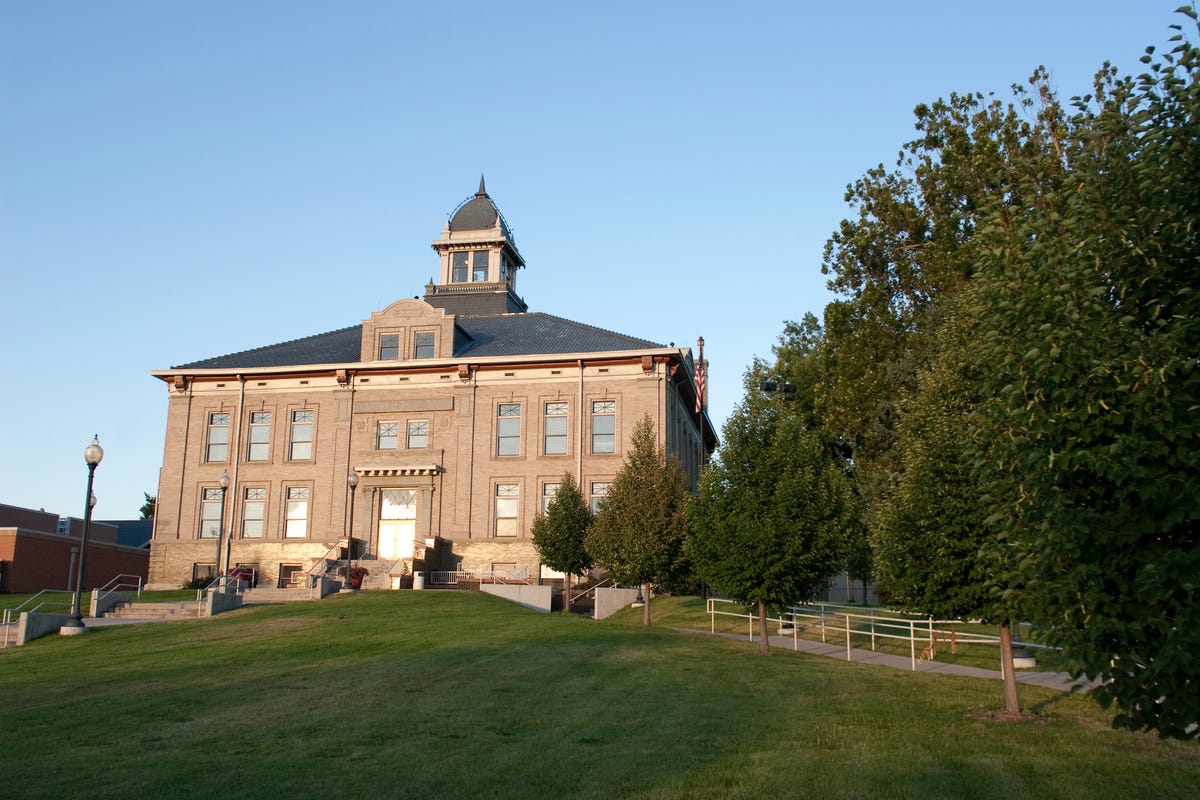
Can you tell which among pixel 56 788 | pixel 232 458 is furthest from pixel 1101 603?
pixel 232 458

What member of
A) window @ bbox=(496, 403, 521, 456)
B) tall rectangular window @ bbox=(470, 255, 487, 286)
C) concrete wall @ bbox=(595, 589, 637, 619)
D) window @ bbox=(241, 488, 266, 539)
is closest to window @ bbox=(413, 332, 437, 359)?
window @ bbox=(496, 403, 521, 456)

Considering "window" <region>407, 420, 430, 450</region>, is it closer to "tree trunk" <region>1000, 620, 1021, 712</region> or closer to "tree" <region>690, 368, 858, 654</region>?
"tree" <region>690, 368, 858, 654</region>

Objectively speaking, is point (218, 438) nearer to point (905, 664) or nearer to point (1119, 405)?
point (905, 664)

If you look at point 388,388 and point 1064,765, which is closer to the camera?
point 1064,765

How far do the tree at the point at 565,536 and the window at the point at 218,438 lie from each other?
1750cm

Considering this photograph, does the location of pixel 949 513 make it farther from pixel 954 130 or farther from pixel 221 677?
pixel 954 130

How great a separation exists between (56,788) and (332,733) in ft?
12.0

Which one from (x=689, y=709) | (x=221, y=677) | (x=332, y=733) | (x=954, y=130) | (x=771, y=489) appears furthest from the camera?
(x=954, y=130)

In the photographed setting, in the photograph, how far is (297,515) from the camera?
4481cm

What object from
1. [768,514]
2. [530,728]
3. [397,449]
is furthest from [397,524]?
[530,728]

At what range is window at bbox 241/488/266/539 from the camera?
4512 cm

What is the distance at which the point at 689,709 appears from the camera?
50.7 feet

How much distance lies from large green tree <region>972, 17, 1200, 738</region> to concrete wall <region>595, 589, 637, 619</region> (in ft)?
85.3

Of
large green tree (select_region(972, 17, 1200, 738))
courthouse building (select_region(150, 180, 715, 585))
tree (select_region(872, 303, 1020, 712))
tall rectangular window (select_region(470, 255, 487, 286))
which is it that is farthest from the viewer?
tall rectangular window (select_region(470, 255, 487, 286))
